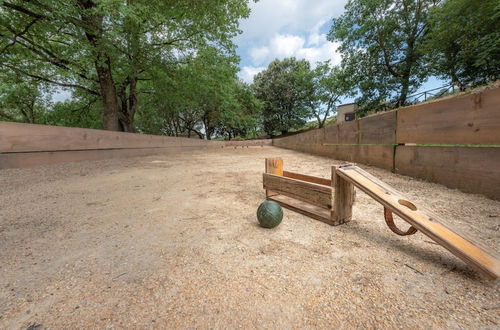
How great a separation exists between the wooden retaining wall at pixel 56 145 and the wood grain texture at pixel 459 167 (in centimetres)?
843

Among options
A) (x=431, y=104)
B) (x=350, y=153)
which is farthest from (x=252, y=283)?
(x=350, y=153)

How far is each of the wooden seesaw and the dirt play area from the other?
0.13 meters

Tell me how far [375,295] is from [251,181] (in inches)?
116

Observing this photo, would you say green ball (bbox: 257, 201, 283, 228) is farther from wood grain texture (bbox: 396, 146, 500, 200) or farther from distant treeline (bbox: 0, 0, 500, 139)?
distant treeline (bbox: 0, 0, 500, 139)

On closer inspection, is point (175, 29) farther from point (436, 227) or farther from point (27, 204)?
point (436, 227)

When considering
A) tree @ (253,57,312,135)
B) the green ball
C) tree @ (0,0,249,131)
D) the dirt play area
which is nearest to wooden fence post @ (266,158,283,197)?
the dirt play area

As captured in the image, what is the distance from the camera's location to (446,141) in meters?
3.03

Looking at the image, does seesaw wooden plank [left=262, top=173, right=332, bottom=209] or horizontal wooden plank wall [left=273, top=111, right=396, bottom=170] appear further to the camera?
horizontal wooden plank wall [left=273, top=111, right=396, bottom=170]

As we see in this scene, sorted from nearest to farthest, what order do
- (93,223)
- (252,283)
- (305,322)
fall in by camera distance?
(305,322) → (252,283) → (93,223)

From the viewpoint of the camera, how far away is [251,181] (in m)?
3.93

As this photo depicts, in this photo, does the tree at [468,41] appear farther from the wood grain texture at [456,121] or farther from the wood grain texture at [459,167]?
the wood grain texture at [459,167]

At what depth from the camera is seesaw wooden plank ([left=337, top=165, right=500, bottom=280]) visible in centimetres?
115

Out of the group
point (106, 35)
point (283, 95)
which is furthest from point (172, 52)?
point (283, 95)

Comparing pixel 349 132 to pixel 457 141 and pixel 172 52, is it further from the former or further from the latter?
pixel 172 52
